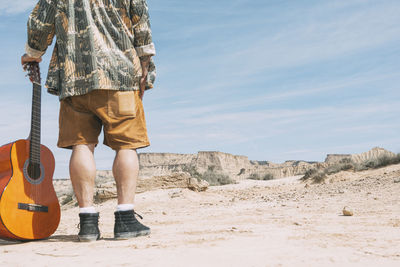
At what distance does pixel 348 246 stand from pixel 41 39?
2656 millimetres

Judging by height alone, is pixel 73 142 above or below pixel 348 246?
above

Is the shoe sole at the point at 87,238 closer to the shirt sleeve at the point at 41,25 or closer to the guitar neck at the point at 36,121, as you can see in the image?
the guitar neck at the point at 36,121

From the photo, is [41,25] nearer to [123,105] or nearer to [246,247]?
[123,105]

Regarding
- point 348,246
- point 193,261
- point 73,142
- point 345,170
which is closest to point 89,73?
point 73,142

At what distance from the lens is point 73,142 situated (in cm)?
308

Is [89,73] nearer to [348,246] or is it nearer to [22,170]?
[22,170]

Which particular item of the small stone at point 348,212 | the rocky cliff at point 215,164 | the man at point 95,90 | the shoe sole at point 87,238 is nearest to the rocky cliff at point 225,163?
the rocky cliff at point 215,164

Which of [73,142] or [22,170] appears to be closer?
[73,142]

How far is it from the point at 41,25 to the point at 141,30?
0.76 metres

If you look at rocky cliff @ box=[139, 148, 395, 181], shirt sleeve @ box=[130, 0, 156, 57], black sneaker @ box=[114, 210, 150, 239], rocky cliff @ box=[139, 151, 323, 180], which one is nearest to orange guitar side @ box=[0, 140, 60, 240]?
black sneaker @ box=[114, 210, 150, 239]

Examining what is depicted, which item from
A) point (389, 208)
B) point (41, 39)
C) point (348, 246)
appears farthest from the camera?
point (389, 208)

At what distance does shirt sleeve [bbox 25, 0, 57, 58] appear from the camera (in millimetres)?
3178

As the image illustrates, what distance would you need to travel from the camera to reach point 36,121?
3.52m

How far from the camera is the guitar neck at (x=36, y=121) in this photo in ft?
11.4
